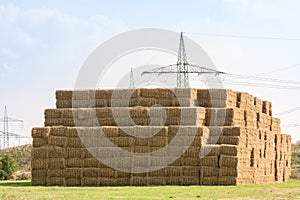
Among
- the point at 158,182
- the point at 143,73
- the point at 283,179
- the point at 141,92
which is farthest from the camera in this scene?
the point at 143,73

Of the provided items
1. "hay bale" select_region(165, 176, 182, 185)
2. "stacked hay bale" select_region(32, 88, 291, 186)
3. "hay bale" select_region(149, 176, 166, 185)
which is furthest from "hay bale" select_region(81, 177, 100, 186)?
"hay bale" select_region(165, 176, 182, 185)

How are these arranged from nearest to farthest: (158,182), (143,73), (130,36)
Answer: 1. (158,182)
2. (130,36)
3. (143,73)

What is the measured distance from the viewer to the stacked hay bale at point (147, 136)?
114 ft

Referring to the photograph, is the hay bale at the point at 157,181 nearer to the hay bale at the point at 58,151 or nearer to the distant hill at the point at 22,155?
the hay bale at the point at 58,151

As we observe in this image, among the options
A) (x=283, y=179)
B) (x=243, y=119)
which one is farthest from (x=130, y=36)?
(x=283, y=179)

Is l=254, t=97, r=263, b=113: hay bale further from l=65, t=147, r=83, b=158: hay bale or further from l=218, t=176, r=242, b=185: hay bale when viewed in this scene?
l=65, t=147, r=83, b=158: hay bale

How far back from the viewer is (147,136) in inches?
1374

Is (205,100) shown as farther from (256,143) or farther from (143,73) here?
(143,73)

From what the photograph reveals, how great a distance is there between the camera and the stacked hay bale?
34875 mm

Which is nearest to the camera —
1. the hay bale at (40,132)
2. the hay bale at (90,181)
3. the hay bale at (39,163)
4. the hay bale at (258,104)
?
the hay bale at (90,181)

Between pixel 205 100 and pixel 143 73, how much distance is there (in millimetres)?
14565

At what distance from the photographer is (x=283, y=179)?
46375 mm

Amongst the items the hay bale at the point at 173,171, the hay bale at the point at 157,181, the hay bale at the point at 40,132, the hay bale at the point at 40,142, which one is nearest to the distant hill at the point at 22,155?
the hay bale at the point at 40,142

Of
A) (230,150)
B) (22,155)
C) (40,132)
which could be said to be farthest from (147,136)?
(22,155)
